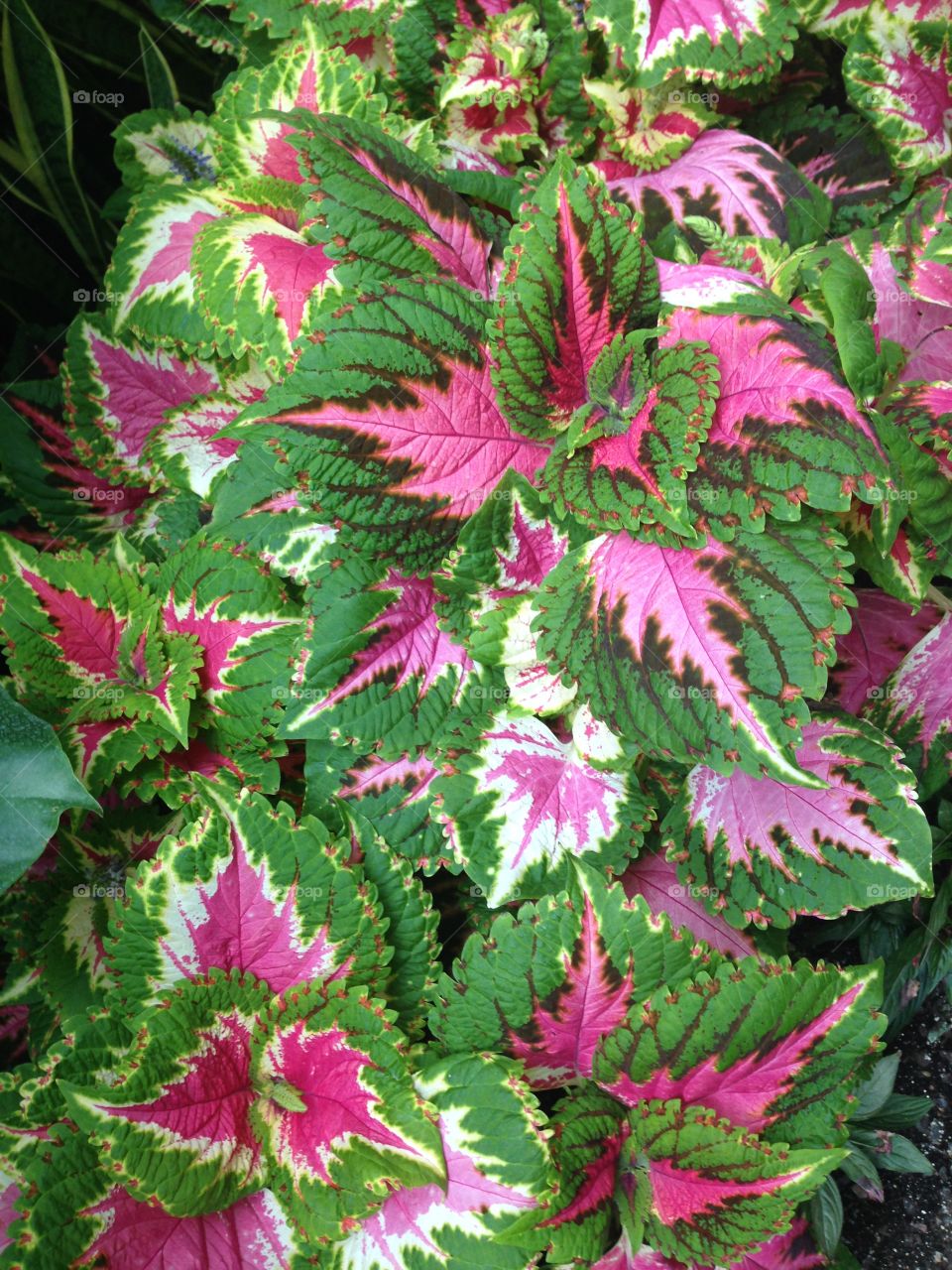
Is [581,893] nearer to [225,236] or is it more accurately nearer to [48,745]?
[48,745]

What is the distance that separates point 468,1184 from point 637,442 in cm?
59

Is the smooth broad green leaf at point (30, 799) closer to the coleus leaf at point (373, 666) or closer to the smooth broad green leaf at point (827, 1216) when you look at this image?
the coleus leaf at point (373, 666)

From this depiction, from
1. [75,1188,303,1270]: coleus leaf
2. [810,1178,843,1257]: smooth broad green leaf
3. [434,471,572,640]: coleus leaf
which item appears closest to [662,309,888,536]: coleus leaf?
[434,471,572,640]: coleus leaf

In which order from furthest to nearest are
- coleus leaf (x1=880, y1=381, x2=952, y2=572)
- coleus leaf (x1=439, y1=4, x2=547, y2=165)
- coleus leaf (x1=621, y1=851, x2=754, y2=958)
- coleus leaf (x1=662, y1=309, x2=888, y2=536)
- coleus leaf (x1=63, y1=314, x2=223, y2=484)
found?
coleus leaf (x1=63, y1=314, x2=223, y2=484) < coleus leaf (x1=439, y1=4, x2=547, y2=165) < coleus leaf (x1=621, y1=851, x2=754, y2=958) < coleus leaf (x1=880, y1=381, x2=952, y2=572) < coleus leaf (x1=662, y1=309, x2=888, y2=536)

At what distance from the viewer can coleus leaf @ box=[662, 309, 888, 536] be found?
0.76 metres

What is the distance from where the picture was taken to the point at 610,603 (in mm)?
824

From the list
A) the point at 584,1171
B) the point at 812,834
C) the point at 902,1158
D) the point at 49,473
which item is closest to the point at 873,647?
the point at 812,834

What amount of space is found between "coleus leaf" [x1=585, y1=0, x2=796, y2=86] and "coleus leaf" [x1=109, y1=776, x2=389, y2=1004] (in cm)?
79

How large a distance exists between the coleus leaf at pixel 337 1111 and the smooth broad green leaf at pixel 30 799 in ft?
0.78

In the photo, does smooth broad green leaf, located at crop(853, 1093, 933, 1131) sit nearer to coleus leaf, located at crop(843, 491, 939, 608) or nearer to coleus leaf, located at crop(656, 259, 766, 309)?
coleus leaf, located at crop(843, 491, 939, 608)

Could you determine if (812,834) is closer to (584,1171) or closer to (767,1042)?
(767,1042)

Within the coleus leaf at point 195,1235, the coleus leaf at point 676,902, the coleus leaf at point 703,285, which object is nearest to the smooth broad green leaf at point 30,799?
the coleus leaf at point 195,1235

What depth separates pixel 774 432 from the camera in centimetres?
79

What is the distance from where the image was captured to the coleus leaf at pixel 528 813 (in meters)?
0.90
